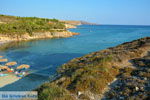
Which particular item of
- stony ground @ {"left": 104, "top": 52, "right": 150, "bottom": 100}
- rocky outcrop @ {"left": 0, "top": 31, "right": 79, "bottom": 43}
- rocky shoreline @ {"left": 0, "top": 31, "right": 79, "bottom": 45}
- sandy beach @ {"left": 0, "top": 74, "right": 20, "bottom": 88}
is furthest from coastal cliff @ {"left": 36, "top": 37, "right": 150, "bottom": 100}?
rocky outcrop @ {"left": 0, "top": 31, "right": 79, "bottom": 43}

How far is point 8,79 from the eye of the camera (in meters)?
21.7

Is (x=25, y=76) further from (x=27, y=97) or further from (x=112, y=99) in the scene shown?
(x=112, y=99)

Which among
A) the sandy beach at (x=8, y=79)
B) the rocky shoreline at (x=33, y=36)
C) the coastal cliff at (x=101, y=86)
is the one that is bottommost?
the sandy beach at (x=8, y=79)

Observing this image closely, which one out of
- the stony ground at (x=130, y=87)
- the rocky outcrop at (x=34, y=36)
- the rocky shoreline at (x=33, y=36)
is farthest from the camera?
the rocky outcrop at (x=34, y=36)

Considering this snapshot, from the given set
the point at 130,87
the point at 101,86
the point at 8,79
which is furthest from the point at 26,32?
the point at 130,87

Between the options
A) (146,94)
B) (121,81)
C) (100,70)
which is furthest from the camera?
(100,70)

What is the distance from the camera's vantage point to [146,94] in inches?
320

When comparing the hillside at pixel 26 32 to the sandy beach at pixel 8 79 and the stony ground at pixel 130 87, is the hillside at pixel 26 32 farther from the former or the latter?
the stony ground at pixel 130 87

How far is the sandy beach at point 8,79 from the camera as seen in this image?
Result: 20.0m

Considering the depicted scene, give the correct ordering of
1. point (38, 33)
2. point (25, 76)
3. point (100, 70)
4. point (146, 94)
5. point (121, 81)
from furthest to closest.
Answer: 1. point (38, 33)
2. point (25, 76)
3. point (100, 70)
4. point (121, 81)
5. point (146, 94)

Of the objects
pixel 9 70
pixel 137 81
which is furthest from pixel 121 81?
pixel 9 70

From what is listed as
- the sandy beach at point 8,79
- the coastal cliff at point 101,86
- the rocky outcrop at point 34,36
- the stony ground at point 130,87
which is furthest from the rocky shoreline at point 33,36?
the stony ground at point 130,87

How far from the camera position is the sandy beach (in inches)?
787

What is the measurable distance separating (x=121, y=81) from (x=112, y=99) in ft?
7.58
